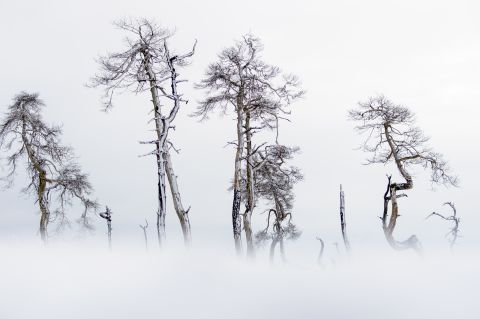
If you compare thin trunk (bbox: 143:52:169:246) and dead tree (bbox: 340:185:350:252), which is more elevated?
thin trunk (bbox: 143:52:169:246)

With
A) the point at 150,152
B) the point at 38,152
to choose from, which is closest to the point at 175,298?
the point at 150,152

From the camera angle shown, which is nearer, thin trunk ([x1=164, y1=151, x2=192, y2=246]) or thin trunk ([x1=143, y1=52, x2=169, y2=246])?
thin trunk ([x1=143, y1=52, x2=169, y2=246])

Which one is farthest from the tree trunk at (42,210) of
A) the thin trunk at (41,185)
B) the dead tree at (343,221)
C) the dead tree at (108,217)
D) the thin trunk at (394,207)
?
the thin trunk at (394,207)

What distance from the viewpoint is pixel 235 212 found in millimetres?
22047

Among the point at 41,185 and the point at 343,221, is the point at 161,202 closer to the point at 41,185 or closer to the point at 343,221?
the point at 343,221

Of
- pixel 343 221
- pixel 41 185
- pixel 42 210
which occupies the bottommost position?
pixel 343 221

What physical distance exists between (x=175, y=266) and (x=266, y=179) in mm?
21769

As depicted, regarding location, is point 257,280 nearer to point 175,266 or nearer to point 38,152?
point 175,266

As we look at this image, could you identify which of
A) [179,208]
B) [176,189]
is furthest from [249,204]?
[176,189]

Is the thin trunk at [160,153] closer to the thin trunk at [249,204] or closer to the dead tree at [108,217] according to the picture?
the thin trunk at [249,204]

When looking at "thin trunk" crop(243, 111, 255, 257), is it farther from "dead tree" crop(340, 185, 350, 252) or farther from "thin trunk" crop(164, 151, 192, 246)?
"thin trunk" crop(164, 151, 192, 246)

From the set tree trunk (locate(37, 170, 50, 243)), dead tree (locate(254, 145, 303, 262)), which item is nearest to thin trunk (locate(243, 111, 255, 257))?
dead tree (locate(254, 145, 303, 262))

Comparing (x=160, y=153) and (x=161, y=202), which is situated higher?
(x=160, y=153)

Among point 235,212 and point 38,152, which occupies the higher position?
point 38,152
